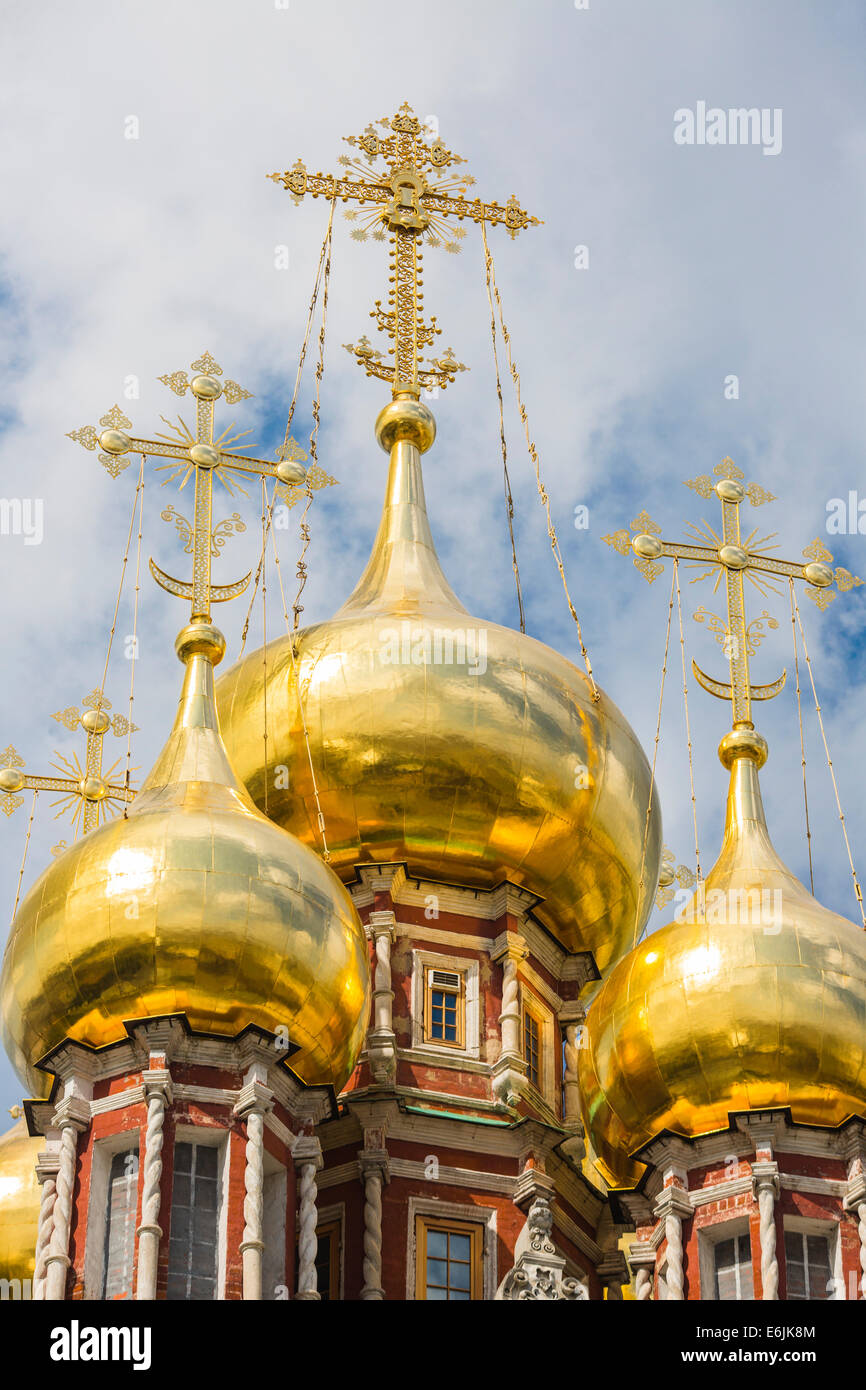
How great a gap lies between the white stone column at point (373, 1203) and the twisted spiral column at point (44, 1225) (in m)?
3.10

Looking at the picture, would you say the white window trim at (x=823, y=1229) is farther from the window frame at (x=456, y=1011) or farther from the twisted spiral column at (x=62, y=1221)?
the twisted spiral column at (x=62, y=1221)

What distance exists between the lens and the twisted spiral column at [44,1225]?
2844cm

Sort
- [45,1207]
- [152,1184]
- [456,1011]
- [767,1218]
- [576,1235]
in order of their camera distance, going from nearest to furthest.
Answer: [152,1184] < [45,1207] < [767,1218] < [576,1235] < [456,1011]

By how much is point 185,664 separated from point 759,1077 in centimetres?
687

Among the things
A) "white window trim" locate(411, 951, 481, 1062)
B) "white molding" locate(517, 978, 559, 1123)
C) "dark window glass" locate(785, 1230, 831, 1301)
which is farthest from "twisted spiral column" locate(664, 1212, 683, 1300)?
"white window trim" locate(411, 951, 481, 1062)

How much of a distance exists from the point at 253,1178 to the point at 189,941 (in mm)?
2100

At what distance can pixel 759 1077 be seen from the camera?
3017 centimetres

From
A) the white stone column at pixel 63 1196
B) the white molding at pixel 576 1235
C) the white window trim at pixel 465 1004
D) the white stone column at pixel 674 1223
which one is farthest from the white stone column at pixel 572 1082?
the white stone column at pixel 63 1196

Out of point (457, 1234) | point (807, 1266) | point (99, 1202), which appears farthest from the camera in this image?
point (457, 1234)

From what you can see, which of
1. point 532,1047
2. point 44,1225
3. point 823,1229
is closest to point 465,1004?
point 532,1047

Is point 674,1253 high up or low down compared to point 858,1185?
down

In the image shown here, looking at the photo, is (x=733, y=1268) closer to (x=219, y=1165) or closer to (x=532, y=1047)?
(x=532, y=1047)

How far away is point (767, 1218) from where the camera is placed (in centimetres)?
2962

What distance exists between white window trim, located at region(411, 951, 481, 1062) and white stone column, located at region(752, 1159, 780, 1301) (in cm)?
396
